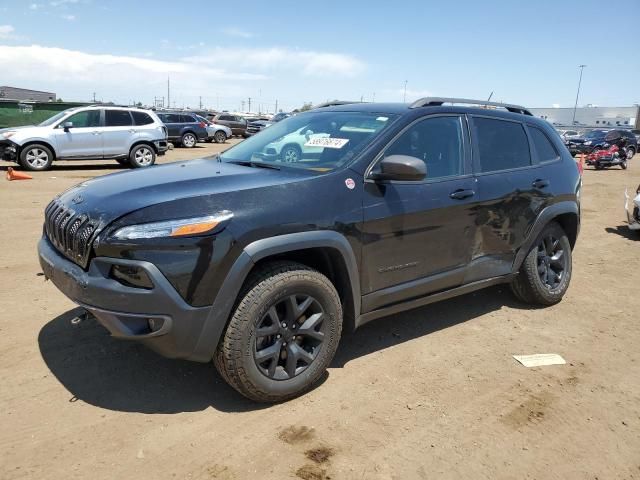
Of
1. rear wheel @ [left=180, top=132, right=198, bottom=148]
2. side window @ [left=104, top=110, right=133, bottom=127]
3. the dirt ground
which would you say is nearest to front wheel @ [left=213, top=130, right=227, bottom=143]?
rear wheel @ [left=180, top=132, right=198, bottom=148]

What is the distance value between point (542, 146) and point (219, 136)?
2605 cm

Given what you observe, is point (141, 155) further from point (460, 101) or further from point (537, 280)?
point (537, 280)

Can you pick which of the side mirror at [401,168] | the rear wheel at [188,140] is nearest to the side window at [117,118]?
the rear wheel at [188,140]

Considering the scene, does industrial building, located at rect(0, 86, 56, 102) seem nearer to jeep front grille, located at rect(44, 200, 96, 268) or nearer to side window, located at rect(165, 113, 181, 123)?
side window, located at rect(165, 113, 181, 123)

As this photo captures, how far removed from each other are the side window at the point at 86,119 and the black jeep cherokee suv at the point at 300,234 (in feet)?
38.5

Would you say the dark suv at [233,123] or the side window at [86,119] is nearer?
the side window at [86,119]

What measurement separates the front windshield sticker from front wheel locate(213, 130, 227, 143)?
85.5 ft

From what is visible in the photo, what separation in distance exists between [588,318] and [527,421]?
84.8 inches

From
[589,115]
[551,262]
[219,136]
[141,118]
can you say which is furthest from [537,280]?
[589,115]

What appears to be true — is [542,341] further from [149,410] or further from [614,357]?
[149,410]

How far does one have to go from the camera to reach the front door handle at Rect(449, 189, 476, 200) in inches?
152

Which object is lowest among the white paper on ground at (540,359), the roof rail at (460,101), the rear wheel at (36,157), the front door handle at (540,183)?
the white paper on ground at (540,359)

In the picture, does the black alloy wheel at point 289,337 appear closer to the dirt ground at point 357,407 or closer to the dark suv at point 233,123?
the dirt ground at point 357,407

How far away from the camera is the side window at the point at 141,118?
15320mm
